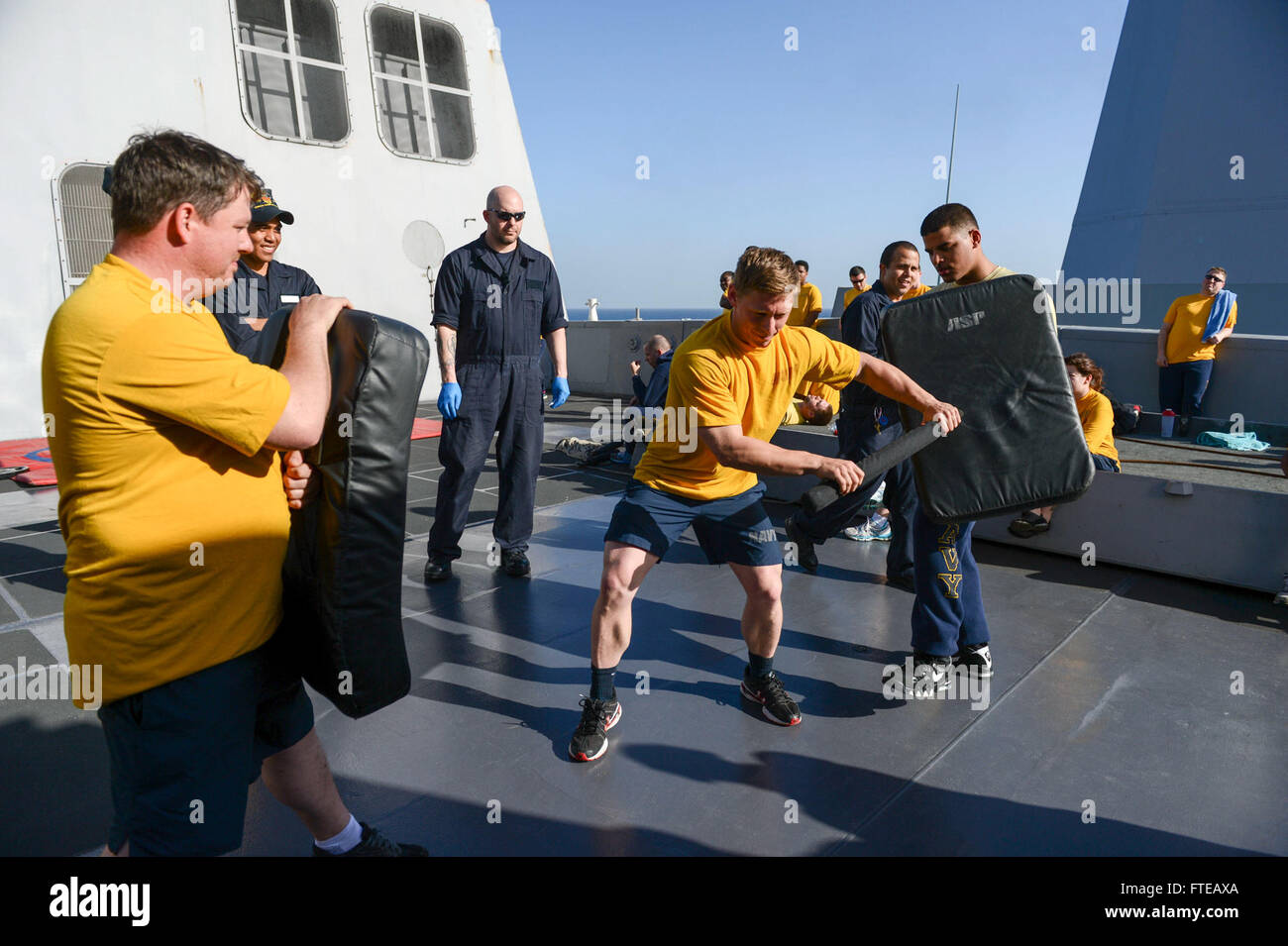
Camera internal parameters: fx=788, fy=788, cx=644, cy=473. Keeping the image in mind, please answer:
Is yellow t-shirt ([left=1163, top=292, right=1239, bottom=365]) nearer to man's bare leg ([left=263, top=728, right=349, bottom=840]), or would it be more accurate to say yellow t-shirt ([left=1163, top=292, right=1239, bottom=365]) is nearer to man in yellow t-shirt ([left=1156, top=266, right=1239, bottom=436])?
man in yellow t-shirt ([left=1156, top=266, right=1239, bottom=436])

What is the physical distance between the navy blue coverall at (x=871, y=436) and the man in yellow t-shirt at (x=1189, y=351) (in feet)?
12.5

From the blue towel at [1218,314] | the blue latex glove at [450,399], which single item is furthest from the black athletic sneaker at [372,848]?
the blue towel at [1218,314]

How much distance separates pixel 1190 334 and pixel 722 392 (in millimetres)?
6095

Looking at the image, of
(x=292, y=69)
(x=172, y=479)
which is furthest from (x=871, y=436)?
(x=292, y=69)

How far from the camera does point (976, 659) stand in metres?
3.41

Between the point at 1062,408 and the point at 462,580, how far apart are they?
328cm

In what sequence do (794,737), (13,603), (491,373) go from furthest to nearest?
1. (491,373)
2. (13,603)
3. (794,737)

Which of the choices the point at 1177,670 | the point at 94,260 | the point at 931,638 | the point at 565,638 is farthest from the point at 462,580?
the point at 94,260

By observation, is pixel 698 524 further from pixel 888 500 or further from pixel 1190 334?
pixel 1190 334

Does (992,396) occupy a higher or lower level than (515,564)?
higher

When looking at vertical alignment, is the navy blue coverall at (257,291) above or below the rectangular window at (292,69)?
below

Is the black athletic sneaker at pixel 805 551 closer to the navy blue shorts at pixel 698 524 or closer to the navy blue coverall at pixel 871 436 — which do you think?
the navy blue coverall at pixel 871 436

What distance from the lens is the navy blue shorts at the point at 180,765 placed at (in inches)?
59.3
